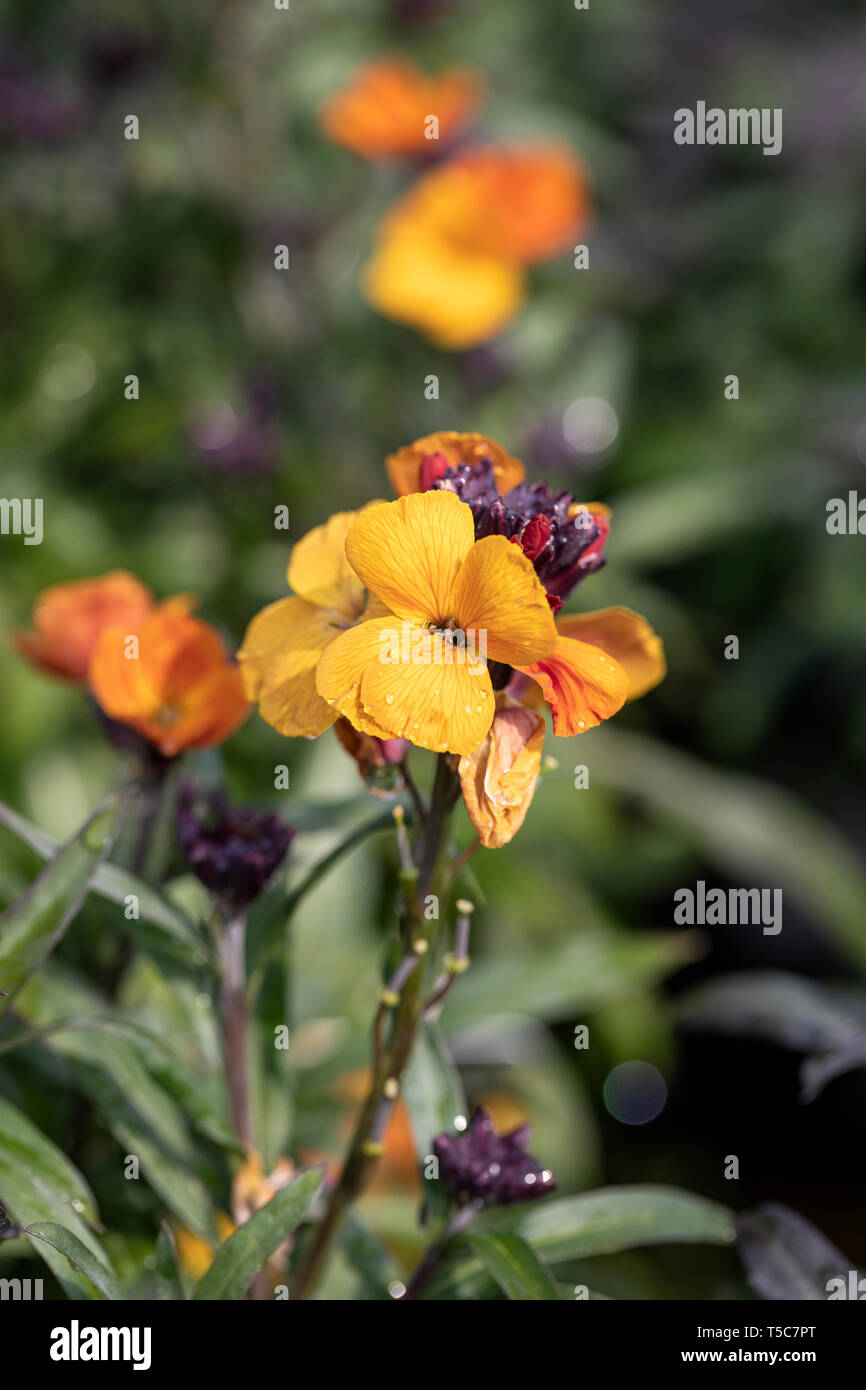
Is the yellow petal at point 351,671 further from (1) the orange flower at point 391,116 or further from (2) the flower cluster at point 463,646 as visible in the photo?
(1) the orange flower at point 391,116

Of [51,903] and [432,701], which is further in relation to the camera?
[51,903]

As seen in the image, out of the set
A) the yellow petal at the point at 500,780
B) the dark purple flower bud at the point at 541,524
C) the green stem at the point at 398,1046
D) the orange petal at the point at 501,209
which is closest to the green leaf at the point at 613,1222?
the green stem at the point at 398,1046

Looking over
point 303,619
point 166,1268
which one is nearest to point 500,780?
point 303,619

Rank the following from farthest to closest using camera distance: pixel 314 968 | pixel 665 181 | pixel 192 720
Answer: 1. pixel 665 181
2. pixel 314 968
3. pixel 192 720

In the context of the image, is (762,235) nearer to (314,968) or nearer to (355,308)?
(355,308)

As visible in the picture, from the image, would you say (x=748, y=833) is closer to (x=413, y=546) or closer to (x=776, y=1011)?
(x=776, y=1011)
